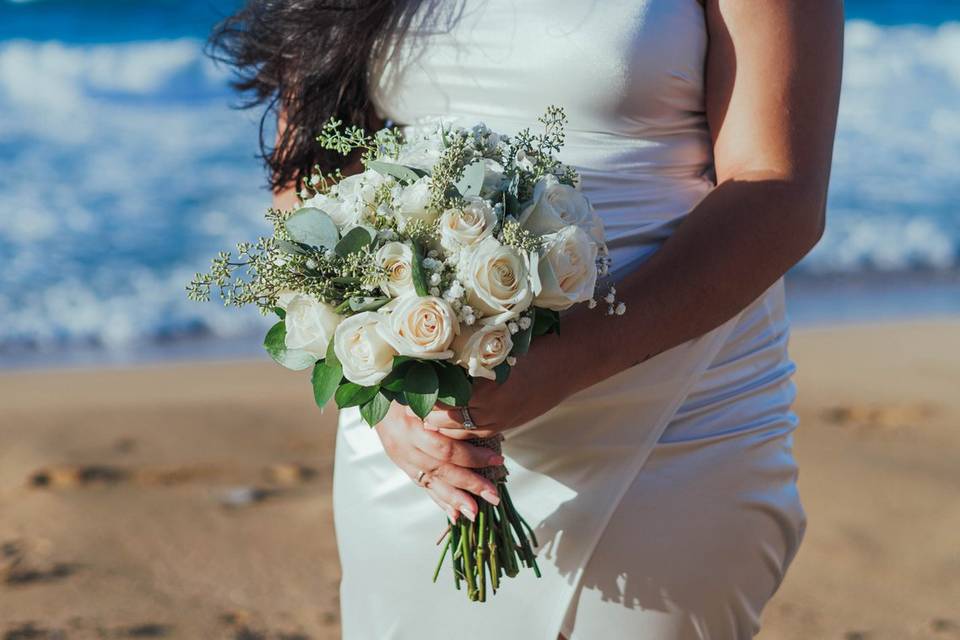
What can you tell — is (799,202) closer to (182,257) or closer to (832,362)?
(832,362)

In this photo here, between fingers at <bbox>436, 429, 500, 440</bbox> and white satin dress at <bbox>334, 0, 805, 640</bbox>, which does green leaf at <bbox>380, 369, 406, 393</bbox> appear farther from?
white satin dress at <bbox>334, 0, 805, 640</bbox>

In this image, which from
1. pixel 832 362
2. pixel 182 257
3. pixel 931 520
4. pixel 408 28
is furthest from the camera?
pixel 182 257

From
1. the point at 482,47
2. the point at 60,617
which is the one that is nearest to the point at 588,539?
the point at 482,47

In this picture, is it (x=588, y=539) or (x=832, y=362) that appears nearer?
(x=588, y=539)

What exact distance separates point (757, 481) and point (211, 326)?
5.90m

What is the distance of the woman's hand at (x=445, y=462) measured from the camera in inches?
81.2

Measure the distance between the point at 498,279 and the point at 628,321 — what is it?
0.32 m

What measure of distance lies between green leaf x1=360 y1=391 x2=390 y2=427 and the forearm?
314 mm

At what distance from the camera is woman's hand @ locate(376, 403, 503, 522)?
2.06 metres

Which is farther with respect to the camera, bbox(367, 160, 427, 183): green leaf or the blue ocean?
the blue ocean

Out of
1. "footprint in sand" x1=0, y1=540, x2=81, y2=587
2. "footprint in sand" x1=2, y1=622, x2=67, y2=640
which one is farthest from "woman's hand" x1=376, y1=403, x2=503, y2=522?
"footprint in sand" x1=0, y1=540, x2=81, y2=587

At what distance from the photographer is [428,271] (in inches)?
71.8

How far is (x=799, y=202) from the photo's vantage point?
6.73 feet

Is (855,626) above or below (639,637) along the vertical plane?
below
